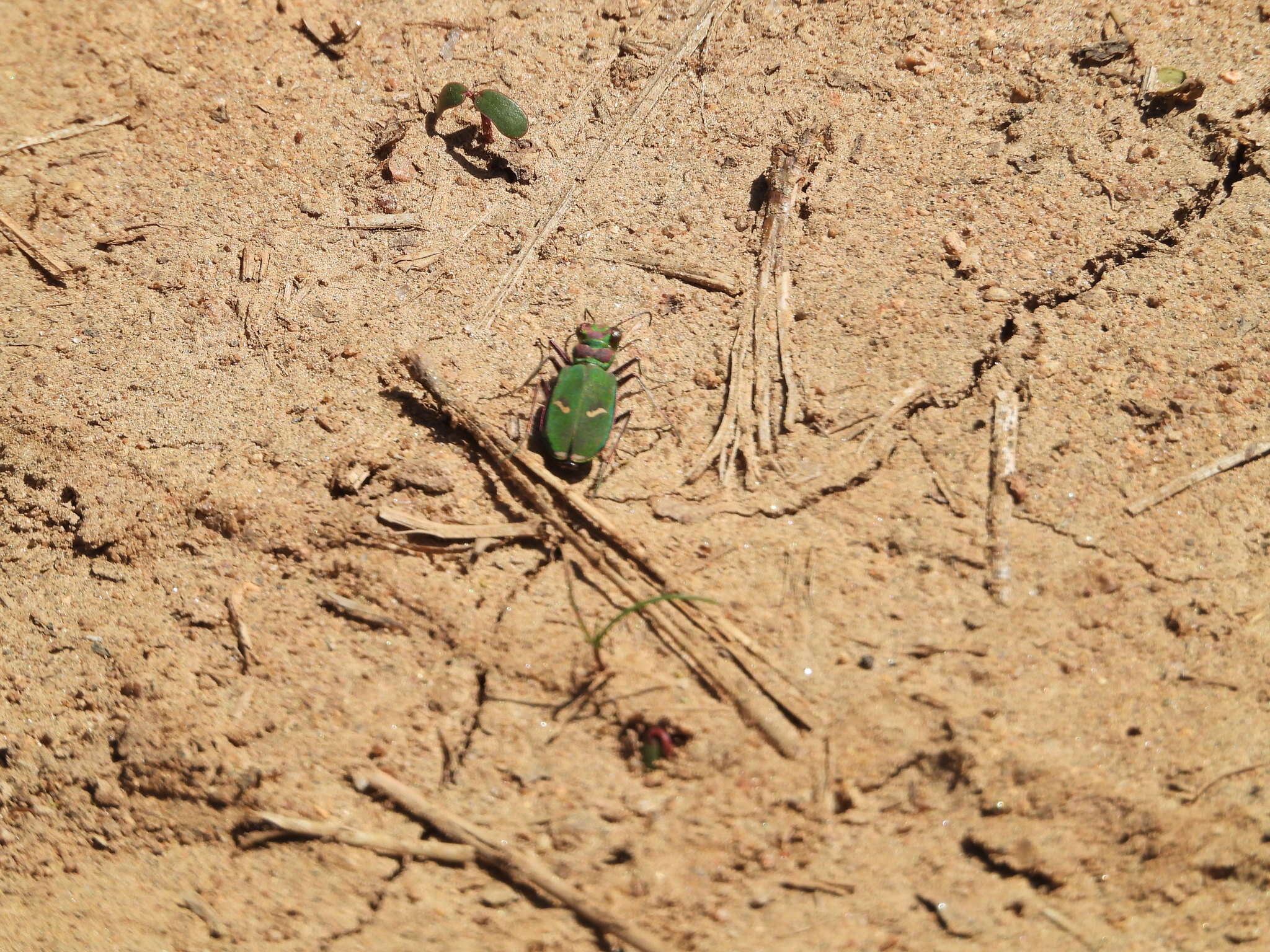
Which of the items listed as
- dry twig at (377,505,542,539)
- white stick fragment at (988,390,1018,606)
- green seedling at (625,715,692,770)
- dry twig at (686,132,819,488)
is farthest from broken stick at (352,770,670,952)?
white stick fragment at (988,390,1018,606)

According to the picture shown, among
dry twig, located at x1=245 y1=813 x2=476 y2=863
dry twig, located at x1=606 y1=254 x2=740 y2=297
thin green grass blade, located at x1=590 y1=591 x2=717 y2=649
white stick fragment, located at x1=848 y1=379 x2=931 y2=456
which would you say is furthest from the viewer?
dry twig, located at x1=606 y1=254 x2=740 y2=297

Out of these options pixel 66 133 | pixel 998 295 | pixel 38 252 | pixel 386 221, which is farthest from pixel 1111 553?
pixel 66 133

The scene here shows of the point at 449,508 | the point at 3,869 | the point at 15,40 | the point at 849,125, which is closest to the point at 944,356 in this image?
the point at 849,125

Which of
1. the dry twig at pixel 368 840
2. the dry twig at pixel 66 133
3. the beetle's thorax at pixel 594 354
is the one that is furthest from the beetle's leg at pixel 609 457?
the dry twig at pixel 66 133

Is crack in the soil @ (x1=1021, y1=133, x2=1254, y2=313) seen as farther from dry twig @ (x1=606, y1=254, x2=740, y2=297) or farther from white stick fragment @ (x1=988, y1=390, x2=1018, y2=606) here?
dry twig @ (x1=606, y1=254, x2=740, y2=297)

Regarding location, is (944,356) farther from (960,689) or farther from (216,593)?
(216,593)

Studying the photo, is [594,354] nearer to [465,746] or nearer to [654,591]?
[654,591]
